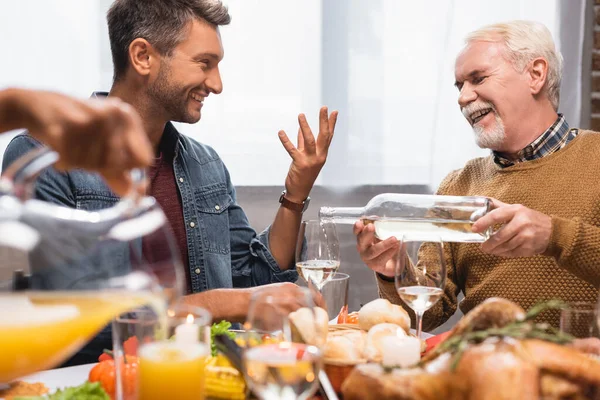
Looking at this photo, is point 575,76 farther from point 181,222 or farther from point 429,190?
point 181,222

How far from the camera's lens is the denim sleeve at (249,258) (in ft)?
6.72

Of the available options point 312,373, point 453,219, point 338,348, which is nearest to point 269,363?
point 312,373

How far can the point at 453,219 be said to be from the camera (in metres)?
1.45

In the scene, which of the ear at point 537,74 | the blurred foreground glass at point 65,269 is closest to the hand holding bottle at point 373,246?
the ear at point 537,74

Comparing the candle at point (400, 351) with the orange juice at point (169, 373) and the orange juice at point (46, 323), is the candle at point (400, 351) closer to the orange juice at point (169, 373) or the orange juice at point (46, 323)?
the orange juice at point (169, 373)

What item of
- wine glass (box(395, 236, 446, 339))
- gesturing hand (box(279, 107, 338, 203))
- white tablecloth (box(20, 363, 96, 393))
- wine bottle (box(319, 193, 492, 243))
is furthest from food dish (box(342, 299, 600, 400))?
gesturing hand (box(279, 107, 338, 203))

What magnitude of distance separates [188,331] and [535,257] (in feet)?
4.16

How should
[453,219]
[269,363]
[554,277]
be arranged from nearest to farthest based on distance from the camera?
1. [269,363]
2. [453,219]
3. [554,277]

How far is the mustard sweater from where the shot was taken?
184cm

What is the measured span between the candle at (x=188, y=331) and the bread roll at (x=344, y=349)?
198mm

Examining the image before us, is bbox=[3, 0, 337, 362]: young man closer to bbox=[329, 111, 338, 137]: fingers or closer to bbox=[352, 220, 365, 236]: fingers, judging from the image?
bbox=[329, 111, 338, 137]: fingers

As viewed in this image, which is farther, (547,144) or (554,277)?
(547,144)

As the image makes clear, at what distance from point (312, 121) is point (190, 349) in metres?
2.02

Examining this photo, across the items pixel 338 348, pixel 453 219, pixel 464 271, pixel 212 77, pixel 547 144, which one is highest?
pixel 212 77
